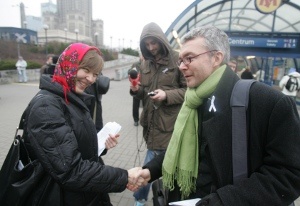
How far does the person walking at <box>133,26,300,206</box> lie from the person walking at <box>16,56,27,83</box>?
651 inches

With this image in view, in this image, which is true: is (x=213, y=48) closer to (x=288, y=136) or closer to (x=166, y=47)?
(x=288, y=136)

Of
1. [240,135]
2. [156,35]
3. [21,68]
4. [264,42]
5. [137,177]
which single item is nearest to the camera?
[240,135]

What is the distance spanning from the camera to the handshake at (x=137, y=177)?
1.71 m

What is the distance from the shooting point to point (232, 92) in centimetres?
128

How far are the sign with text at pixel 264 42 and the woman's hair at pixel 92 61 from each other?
8305 mm

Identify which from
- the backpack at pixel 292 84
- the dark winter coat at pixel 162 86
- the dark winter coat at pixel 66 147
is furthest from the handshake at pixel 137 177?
the backpack at pixel 292 84

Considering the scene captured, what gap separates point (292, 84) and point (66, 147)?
8721 millimetres

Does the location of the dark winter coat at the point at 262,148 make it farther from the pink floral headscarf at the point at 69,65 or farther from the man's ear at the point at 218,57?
the pink floral headscarf at the point at 69,65

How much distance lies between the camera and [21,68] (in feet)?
52.7

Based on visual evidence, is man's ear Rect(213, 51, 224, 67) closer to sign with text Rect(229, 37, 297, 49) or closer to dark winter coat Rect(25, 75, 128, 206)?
dark winter coat Rect(25, 75, 128, 206)

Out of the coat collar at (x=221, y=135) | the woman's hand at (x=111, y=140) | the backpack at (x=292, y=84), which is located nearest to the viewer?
the coat collar at (x=221, y=135)

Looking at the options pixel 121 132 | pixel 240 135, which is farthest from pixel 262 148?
pixel 121 132

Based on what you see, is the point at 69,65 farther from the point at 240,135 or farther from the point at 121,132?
the point at 121,132

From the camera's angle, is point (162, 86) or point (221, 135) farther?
point (162, 86)
